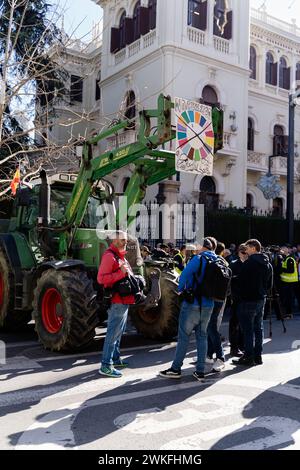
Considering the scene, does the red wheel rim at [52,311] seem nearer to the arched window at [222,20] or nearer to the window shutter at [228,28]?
the arched window at [222,20]

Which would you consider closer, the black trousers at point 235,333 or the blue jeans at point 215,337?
the blue jeans at point 215,337

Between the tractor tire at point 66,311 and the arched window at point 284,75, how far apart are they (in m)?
24.0

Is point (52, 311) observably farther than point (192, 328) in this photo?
Yes

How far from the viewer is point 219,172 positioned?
23578mm

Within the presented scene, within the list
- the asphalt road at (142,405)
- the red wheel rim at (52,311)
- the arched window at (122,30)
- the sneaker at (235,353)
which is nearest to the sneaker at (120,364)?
the asphalt road at (142,405)

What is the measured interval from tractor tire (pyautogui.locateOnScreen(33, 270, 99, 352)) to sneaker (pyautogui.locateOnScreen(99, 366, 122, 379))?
870 mm

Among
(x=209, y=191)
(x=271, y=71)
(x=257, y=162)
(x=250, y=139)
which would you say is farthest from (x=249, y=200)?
(x=271, y=71)

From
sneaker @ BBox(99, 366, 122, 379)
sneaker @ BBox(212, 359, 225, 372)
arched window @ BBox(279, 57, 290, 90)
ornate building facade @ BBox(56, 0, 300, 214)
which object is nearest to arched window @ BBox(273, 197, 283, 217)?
ornate building facade @ BBox(56, 0, 300, 214)

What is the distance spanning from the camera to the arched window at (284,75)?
91.0 ft

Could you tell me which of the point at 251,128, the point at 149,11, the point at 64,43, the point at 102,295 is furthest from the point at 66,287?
the point at 251,128

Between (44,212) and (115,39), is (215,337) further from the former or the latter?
(115,39)

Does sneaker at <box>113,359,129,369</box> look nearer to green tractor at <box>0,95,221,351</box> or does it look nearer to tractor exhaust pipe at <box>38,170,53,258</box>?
green tractor at <box>0,95,221,351</box>

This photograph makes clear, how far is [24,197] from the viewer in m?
8.76

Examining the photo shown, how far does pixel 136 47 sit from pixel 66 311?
62.7 ft
